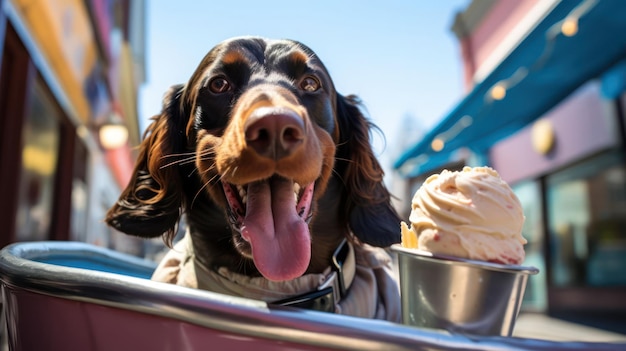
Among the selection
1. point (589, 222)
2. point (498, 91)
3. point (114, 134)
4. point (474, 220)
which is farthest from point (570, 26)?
point (114, 134)

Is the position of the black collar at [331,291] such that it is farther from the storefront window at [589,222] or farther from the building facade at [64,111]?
the storefront window at [589,222]

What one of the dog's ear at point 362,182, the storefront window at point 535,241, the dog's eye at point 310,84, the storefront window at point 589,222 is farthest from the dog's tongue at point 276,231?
the storefront window at point 535,241

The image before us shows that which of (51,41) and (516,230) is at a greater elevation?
(51,41)

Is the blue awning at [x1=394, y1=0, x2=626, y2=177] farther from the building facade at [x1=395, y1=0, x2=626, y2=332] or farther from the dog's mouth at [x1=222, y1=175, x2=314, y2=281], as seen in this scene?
the dog's mouth at [x1=222, y1=175, x2=314, y2=281]

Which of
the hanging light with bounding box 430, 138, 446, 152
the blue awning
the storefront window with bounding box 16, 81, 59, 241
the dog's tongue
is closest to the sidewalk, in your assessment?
the hanging light with bounding box 430, 138, 446, 152

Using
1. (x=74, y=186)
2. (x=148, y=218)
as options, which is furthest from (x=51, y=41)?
(x=148, y=218)

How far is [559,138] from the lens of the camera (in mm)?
6188

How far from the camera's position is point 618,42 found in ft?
15.4

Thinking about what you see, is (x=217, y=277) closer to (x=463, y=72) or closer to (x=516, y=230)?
(x=516, y=230)

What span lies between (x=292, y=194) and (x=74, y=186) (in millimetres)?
5984

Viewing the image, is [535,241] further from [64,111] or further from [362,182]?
[362,182]

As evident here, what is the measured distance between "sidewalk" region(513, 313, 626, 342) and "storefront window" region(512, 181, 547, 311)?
0.50 meters

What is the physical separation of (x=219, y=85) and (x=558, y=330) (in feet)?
16.9

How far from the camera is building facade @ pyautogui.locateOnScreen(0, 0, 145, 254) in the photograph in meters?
3.80
